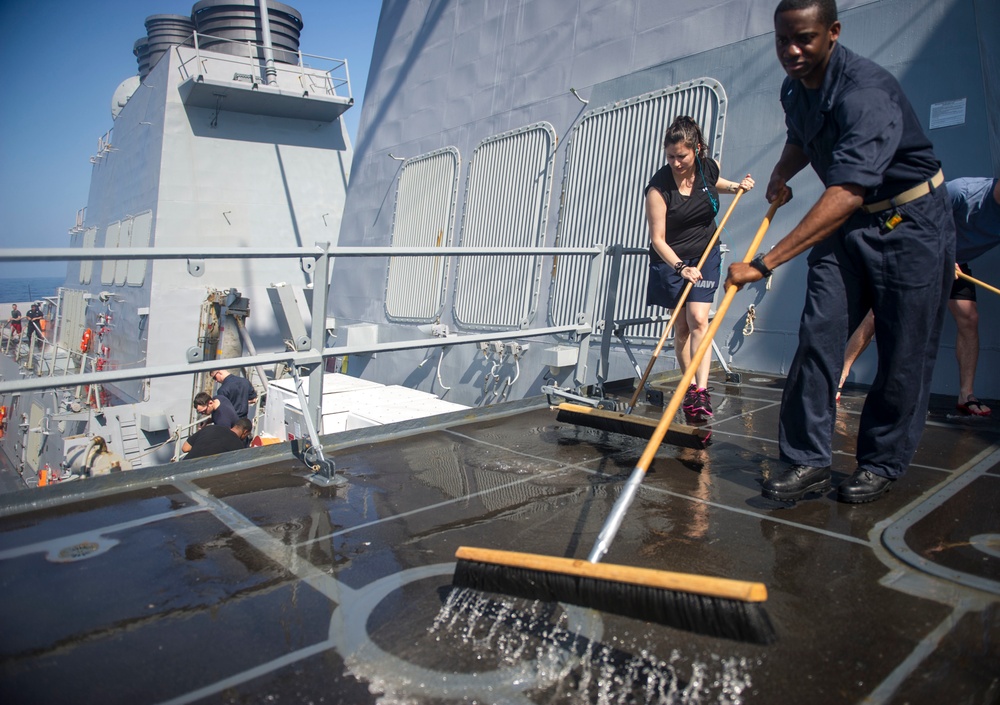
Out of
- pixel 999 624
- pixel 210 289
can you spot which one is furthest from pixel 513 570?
pixel 210 289

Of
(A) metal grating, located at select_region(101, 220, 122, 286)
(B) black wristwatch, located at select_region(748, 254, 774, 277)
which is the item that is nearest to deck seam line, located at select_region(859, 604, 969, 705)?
(B) black wristwatch, located at select_region(748, 254, 774, 277)

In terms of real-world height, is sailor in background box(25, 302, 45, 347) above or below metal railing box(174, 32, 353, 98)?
below

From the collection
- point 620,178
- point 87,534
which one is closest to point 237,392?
point 620,178

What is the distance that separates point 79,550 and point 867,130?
2.84 metres

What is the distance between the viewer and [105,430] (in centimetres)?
1186

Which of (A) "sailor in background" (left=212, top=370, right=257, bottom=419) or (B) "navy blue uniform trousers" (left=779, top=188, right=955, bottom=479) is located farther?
(A) "sailor in background" (left=212, top=370, right=257, bottom=419)

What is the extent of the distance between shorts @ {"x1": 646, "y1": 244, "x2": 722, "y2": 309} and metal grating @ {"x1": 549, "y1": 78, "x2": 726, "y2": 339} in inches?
105

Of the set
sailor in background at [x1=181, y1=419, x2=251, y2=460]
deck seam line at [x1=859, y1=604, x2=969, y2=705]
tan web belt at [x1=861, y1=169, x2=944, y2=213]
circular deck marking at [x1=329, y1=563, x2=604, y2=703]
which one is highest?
tan web belt at [x1=861, y1=169, x2=944, y2=213]

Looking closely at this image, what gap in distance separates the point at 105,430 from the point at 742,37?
11.0 meters

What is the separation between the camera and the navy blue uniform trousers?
2.45m

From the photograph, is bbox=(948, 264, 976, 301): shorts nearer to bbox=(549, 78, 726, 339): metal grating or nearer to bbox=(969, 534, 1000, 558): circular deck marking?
bbox=(969, 534, 1000, 558): circular deck marking

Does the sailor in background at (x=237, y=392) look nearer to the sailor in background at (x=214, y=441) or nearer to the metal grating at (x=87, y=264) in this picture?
the sailor in background at (x=214, y=441)

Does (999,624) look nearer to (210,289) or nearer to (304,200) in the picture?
(210,289)

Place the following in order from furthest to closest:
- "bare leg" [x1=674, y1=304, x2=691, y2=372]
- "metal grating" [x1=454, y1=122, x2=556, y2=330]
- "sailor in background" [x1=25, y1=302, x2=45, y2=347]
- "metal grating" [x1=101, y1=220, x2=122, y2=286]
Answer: "sailor in background" [x1=25, y1=302, x2=45, y2=347] < "metal grating" [x1=101, y1=220, x2=122, y2=286] < "metal grating" [x1=454, y1=122, x2=556, y2=330] < "bare leg" [x1=674, y1=304, x2=691, y2=372]
